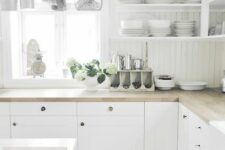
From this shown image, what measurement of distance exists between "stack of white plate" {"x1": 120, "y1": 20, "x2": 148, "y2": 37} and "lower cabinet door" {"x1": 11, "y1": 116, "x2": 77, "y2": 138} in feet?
3.07

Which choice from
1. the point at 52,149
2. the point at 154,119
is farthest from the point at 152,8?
the point at 52,149

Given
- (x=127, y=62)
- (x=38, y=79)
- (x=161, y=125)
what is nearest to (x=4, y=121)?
(x=38, y=79)

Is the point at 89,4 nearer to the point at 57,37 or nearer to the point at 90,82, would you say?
the point at 90,82

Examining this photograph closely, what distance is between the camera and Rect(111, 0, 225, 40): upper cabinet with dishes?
2.73 m

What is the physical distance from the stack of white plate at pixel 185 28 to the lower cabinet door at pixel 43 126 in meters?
1.26

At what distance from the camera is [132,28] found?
273 centimetres

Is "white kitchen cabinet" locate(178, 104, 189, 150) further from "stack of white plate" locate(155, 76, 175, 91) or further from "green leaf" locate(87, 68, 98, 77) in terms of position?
"green leaf" locate(87, 68, 98, 77)

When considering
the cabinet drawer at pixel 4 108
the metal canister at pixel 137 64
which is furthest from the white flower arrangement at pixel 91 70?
the cabinet drawer at pixel 4 108

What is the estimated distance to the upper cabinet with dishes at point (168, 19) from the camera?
2.73 metres

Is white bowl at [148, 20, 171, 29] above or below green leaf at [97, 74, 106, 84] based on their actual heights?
above

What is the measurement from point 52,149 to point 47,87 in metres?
1.75

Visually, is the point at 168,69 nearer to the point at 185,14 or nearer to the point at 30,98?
the point at 185,14

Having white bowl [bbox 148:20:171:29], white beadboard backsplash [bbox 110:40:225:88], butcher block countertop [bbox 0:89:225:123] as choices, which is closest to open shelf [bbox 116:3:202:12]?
white bowl [bbox 148:20:171:29]

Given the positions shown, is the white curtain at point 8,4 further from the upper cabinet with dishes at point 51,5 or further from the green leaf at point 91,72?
the green leaf at point 91,72
